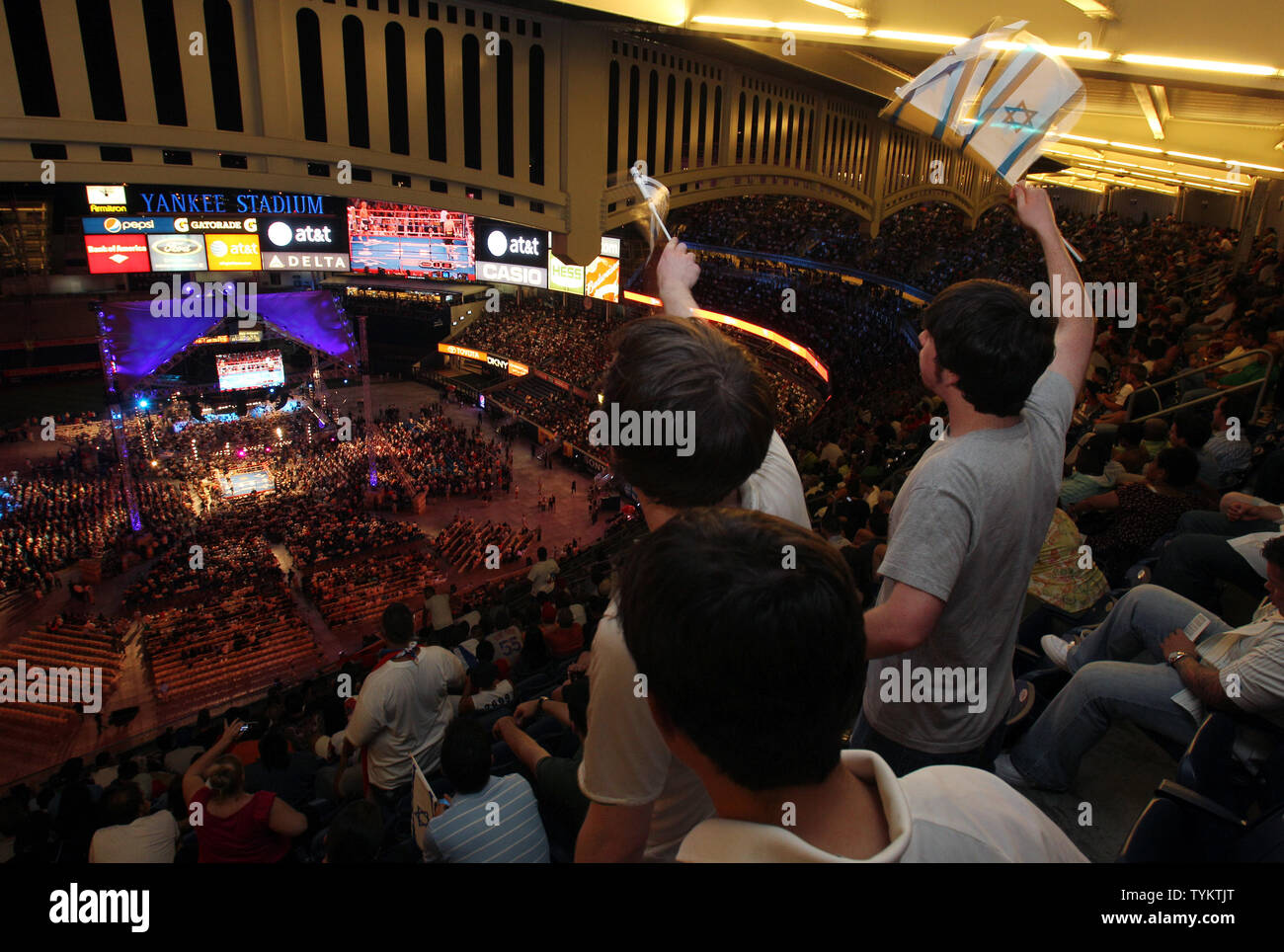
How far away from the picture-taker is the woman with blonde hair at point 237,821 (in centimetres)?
310

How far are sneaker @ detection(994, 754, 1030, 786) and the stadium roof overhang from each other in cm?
431

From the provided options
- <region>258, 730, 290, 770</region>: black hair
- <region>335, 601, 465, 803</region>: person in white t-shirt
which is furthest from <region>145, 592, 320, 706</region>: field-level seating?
<region>335, 601, 465, 803</region>: person in white t-shirt

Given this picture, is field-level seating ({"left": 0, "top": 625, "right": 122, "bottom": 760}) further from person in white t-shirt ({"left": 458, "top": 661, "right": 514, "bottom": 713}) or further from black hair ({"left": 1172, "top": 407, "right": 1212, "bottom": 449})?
black hair ({"left": 1172, "top": 407, "right": 1212, "bottom": 449})

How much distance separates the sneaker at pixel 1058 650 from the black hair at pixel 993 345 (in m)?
1.89

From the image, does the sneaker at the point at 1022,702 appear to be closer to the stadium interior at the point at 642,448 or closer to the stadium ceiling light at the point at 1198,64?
the stadium interior at the point at 642,448

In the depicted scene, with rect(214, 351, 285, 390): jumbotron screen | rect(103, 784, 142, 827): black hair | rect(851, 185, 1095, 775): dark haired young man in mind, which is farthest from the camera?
rect(214, 351, 285, 390): jumbotron screen

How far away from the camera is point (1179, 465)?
168 inches

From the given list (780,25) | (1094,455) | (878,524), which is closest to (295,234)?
(780,25)

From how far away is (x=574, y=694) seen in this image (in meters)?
2.96
